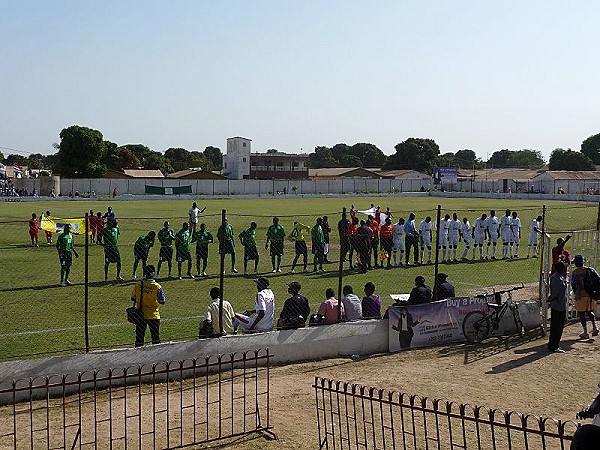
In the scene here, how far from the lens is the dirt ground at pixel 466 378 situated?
9922 millimetres

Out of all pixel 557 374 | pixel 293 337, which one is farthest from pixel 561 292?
pixel 293 337

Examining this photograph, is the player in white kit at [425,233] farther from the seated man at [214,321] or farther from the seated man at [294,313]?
the seated man at [214,321]

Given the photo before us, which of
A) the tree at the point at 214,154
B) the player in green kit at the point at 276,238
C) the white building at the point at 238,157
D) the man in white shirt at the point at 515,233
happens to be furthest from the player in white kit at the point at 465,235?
the tree at the point at 214,154

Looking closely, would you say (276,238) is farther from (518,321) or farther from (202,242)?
(518,321)

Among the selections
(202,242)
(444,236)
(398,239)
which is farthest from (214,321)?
(444,236)

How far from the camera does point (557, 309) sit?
13.3 meters

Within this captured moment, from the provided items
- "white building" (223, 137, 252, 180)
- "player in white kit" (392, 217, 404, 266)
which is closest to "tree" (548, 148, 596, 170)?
"white building" (223, 137, 252, 180)

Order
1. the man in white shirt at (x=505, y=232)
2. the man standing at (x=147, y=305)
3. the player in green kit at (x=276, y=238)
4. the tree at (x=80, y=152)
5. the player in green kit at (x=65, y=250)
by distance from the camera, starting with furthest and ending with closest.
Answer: the tree at (x=80, y=152), the man in white shirt at (x=505, y=232), the player in green kit at (x=276, y=238), the player in green kit at (x=65, y=250), the man standing at (x=147, y=305)

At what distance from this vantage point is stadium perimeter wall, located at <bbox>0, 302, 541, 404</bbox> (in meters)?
10.7

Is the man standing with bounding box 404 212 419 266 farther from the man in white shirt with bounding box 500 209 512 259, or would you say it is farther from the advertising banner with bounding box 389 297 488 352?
the advertising banner with bounding box 389 297 488 352

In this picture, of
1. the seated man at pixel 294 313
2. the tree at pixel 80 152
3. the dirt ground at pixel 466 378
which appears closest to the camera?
the dirt ground at pixel 466 378

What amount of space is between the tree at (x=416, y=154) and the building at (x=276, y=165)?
2387 centimetres

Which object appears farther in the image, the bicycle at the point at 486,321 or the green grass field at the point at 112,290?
the bicycle at the point at 486,321

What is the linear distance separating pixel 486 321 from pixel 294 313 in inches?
153
